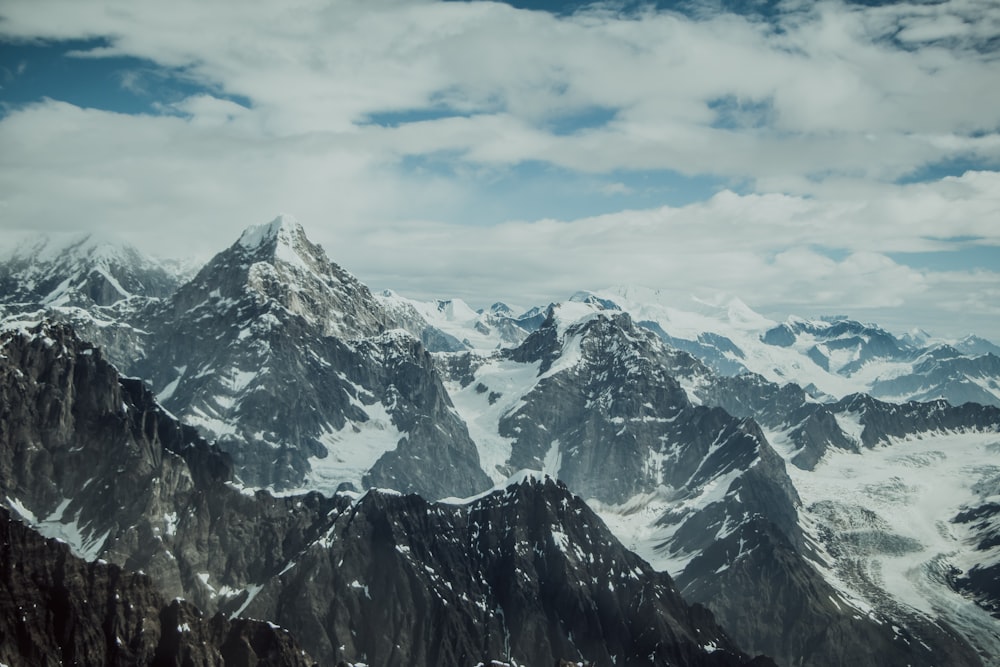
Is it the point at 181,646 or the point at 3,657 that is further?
the point at 181,646

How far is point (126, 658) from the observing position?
648ft

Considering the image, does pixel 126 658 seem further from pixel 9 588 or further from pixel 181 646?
pixel 9 588

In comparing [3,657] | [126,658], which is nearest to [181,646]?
[126,658]

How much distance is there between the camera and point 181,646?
200 m

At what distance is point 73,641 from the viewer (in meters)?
195

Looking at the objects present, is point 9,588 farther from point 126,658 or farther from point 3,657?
point 126,658

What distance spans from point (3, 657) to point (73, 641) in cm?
1438

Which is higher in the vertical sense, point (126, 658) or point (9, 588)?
point (9, 588)

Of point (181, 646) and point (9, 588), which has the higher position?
point (9, 588)

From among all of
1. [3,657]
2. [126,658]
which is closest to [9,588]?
[3,657]

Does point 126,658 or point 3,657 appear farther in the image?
point 126,658

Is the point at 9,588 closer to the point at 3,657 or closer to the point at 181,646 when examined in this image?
the point at 3,657

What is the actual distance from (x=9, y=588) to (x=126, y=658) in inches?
1096

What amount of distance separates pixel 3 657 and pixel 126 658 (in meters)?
23.7
